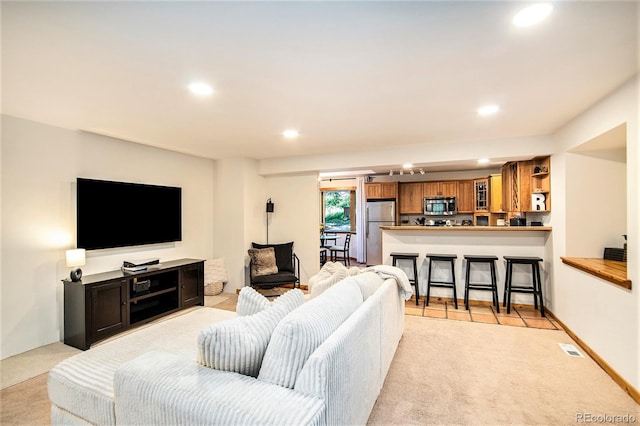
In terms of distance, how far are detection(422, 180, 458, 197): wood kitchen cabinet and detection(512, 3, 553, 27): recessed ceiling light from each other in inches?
245

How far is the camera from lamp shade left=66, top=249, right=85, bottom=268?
10.7 ft

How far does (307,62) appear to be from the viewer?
6.66ft

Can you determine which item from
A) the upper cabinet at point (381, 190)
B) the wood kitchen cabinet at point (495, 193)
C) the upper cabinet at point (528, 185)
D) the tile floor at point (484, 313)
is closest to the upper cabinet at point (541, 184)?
the upper cabinet at point (528, 185)

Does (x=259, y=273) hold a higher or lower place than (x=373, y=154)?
lower

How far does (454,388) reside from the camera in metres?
2.45

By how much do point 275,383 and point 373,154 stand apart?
13.3ft

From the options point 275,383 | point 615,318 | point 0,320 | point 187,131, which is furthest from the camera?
point 187,131

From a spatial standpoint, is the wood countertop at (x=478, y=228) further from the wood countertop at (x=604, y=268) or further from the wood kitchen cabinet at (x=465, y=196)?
the wood kitchen cabinet at (x=465, y=196)

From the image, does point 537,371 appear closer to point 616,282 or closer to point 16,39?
point 616,282

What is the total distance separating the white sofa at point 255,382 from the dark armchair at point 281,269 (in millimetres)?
2828

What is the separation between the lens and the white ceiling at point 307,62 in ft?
5.06

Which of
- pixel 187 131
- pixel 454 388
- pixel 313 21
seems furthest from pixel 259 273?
pixel 313 21

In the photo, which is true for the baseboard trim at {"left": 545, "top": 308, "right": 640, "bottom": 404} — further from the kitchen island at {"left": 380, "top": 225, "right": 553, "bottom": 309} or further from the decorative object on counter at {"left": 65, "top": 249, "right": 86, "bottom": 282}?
the decorative object on counter at {"left": 65, "top": 249, "right": 86, "bottom": 282}

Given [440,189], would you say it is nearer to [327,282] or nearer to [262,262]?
[262,262]
